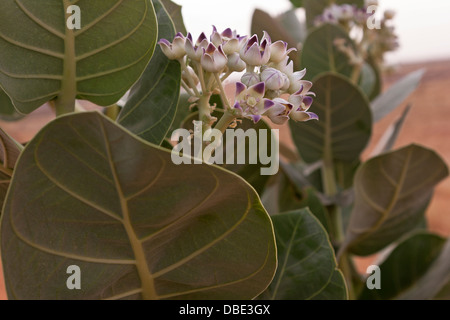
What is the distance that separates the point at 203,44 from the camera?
301mm

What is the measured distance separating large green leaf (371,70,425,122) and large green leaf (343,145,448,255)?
166mm

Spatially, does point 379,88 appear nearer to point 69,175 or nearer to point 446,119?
point 69,175

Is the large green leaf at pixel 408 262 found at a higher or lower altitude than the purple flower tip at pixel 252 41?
lower

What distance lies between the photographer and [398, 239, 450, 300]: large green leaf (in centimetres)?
56

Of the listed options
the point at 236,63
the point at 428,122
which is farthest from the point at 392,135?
the point at 428,122

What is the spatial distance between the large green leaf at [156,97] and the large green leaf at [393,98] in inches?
18.2

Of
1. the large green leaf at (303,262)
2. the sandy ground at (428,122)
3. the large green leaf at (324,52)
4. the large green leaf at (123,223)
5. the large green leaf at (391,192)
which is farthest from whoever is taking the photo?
the sandy ground at (428,122)

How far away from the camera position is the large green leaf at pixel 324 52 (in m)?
0.67

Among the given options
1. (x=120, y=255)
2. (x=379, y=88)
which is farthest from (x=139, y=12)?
(x=379, y=88)

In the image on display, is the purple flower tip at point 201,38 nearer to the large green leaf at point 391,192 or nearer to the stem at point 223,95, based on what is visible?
the stem at point 223,95

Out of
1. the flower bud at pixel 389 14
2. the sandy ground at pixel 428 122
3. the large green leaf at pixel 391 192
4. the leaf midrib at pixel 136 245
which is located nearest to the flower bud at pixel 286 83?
the leaf midrib at pixel 136 245

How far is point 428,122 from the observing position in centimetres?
268

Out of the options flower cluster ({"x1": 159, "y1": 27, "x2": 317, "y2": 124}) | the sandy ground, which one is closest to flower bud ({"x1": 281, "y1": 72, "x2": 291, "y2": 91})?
flower cluster ({"x1": 159, "y1": 27, "x2": 317, "y2": 124})

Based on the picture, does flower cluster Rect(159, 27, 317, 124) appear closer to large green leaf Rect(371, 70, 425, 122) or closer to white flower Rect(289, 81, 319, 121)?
white flower Rect(289, 81, 319, 121)
